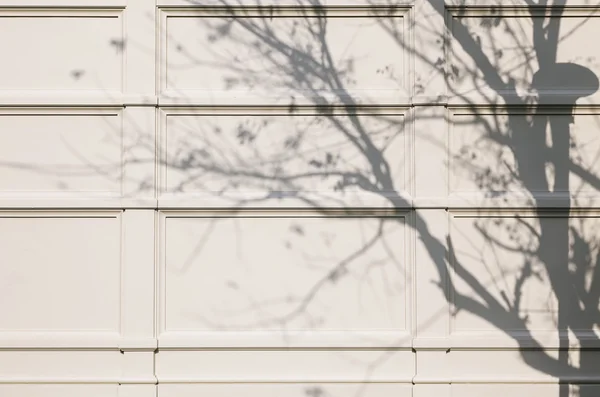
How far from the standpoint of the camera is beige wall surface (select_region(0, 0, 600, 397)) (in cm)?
589

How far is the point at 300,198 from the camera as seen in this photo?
19.4ft

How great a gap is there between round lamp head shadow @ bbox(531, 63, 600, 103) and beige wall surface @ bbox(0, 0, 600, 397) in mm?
16

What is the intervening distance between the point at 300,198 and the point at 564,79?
94.3 inches

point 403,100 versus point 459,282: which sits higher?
point 403,100

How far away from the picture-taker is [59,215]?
A: 5.92m

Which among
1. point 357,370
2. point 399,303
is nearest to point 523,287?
point 399,303

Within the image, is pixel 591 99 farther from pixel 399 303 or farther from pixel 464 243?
pixel 399 303

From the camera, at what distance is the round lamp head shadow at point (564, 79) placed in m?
5.97

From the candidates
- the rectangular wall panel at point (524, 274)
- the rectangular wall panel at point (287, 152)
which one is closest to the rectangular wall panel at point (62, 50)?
the rectangular wall panel at point (287, 152)

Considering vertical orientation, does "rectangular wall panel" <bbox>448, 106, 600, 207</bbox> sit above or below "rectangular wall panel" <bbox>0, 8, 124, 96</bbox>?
below

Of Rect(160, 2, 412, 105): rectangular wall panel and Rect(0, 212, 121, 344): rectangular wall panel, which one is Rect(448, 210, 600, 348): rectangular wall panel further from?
Rect(0, 212, 121, 344): rectangular wall panel

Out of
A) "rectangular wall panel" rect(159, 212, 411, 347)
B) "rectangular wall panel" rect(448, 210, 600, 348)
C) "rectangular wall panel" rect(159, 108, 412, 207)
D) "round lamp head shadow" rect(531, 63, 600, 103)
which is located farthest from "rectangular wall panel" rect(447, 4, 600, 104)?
"rectangular wall panel" rect(159, 212, 411, 347)

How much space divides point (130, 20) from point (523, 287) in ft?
12.7

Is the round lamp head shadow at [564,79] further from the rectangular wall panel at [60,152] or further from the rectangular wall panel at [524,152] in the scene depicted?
the rectangular wall panel at [60,152]
